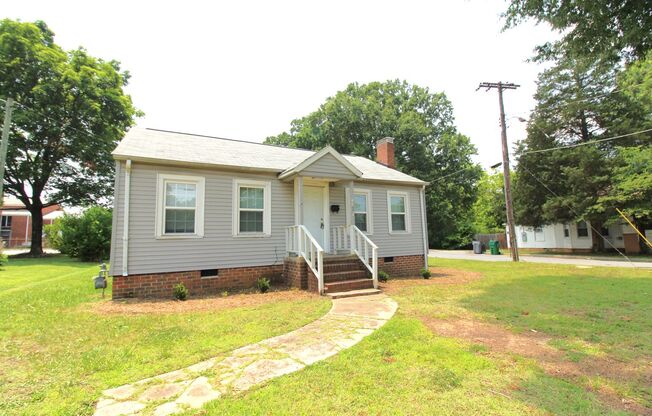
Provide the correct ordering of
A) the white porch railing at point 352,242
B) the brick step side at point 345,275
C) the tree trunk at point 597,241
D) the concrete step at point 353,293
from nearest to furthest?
1. the concrete step at point 353,293
2. the brick step side at point 345,275
3. the white porch railing at point 352,242
4. the tree trunk at point 597,241

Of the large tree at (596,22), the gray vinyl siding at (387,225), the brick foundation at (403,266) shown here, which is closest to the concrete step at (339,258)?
the gray vinyl siding at (387,225)

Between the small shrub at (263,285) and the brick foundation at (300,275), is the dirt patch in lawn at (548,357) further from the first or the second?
the small shrub at (263,285)

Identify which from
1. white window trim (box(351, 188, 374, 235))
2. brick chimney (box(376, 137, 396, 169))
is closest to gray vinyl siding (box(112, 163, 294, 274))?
white window trim (box(351, 188, 374, 235))

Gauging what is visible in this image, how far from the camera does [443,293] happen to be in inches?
319

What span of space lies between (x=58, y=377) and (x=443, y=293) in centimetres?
762

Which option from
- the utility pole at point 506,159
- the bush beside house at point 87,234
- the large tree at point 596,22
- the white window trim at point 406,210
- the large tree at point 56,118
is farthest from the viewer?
the large tree at point 56,118

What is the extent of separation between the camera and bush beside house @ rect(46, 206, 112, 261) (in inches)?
683

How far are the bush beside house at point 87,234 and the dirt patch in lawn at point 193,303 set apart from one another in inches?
502

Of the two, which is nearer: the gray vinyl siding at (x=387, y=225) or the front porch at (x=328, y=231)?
the front porch at (x=328, y=231)

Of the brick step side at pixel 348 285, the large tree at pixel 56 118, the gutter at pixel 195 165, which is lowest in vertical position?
the brick step side at pixel 348 285

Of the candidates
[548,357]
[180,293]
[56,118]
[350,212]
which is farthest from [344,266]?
[56,118]

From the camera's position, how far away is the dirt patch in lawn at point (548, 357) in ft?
9.77

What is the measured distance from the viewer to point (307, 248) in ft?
28.9

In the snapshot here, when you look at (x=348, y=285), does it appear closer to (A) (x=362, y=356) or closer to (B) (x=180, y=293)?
(B) (x=180, y=293)
